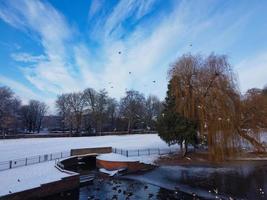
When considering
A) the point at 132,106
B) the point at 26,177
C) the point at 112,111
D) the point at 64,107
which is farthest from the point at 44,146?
the point at 112,111

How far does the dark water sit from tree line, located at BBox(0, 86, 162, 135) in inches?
1598

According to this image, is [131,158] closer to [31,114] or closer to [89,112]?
[89,112]

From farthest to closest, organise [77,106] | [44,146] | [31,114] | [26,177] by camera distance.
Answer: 1. [31,114]
2. [77,106]
3. [44,146]
4. [26,177]

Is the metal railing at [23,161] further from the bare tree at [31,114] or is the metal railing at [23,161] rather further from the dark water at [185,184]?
the bare tree at [31,114]

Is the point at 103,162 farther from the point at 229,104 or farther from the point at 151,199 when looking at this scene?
the point at 229,104

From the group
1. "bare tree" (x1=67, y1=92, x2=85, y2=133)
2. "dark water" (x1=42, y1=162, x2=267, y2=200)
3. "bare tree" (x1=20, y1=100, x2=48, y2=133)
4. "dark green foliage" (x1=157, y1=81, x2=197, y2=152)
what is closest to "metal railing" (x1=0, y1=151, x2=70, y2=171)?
"dark water" (x1=42, y1=162, x2=267, y2=200)

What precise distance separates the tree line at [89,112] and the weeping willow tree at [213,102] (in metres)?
36.9

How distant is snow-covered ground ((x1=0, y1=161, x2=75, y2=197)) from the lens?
15289mm

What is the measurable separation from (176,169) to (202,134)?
4.89 m

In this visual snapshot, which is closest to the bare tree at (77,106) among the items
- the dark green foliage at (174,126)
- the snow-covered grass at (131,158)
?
the snow-covered grass at (131,158)

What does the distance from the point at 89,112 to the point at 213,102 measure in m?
48.1

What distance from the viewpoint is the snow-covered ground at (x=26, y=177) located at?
1529 cm

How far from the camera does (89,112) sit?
229 ft

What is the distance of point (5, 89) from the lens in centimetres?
5938
